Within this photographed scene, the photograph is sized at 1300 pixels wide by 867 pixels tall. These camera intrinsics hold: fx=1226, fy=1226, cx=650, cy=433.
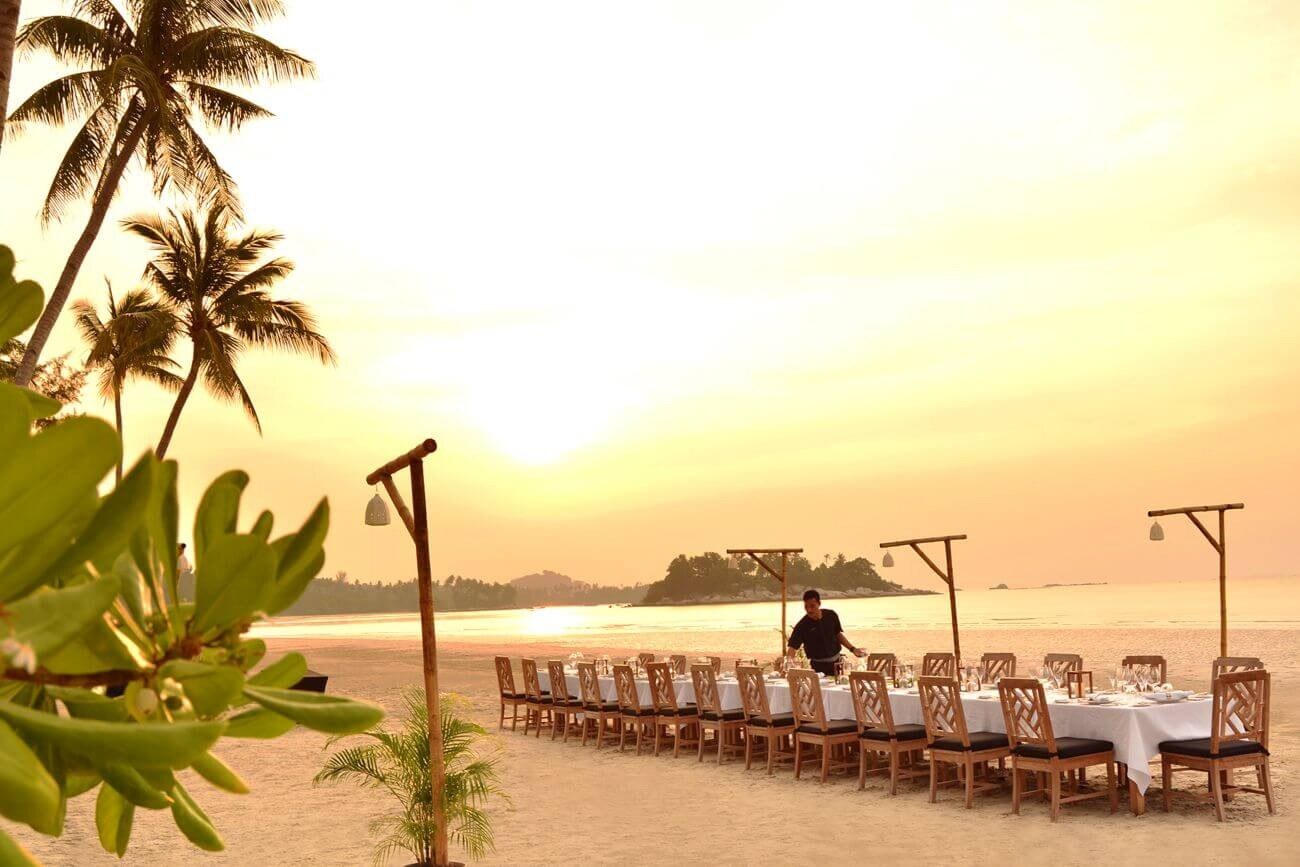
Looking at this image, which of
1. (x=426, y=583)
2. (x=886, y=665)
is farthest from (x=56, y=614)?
(x=886, y=665)

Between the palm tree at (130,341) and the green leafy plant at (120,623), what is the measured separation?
19.2 m

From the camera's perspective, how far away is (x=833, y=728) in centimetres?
1062

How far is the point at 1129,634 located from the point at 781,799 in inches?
1579

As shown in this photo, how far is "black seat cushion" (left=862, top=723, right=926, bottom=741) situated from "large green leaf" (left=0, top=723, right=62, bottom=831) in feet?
32.4

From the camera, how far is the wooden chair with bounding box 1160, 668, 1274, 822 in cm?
827

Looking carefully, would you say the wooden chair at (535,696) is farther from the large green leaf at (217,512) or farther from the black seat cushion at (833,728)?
the large green leaf at (217,512)

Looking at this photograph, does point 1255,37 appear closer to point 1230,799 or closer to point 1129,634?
point 1230,799

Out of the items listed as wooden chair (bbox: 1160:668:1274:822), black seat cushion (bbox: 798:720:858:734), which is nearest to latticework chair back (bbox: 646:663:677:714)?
black seat cushion (bbox: 798:720:858:734)

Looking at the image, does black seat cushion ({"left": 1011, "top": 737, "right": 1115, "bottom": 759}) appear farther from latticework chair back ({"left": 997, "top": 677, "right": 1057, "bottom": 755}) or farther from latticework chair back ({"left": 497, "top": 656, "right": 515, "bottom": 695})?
latticework chair back ({"left": 497, "top": 656, "right": 515, "bottom": 695})

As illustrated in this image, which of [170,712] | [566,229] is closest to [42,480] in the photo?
[170,712]

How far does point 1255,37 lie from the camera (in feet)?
39.5

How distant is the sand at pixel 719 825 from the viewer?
7.74 m

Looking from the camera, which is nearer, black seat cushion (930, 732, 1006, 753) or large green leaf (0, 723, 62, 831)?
large green leaf (0, 723, 62, 831)

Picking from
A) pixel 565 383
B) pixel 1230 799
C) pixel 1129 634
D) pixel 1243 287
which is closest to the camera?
pixel 1230 799
